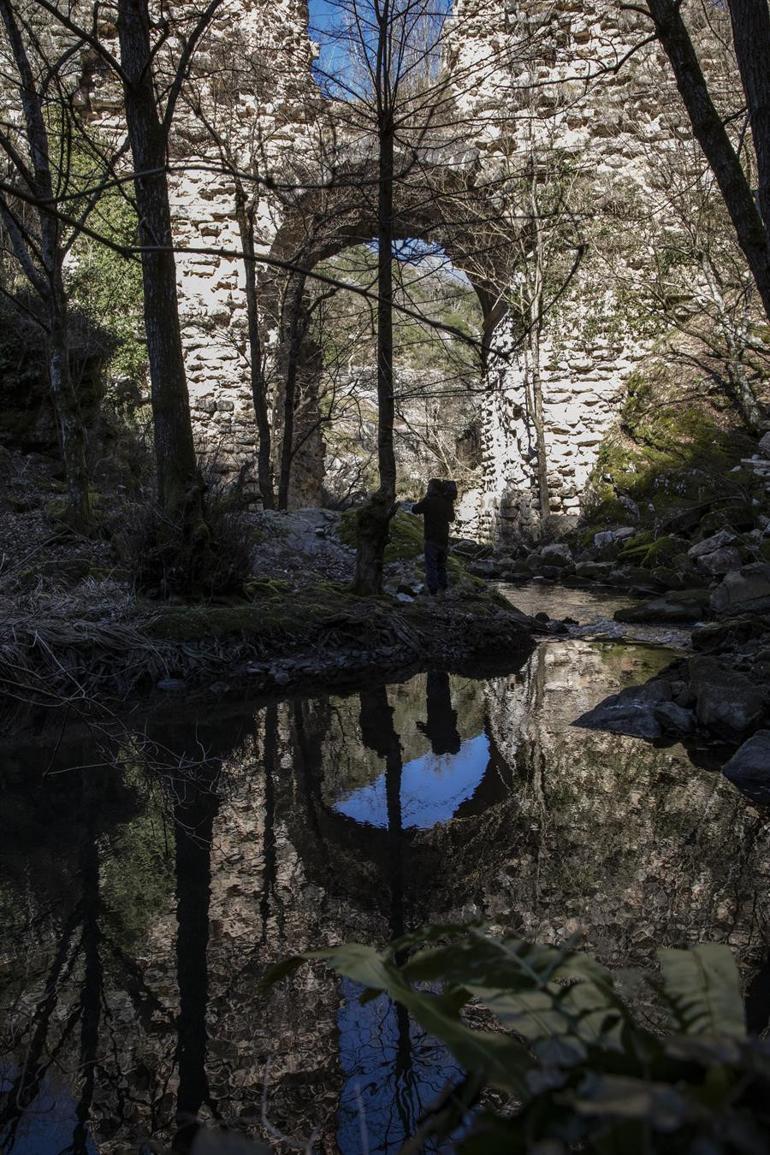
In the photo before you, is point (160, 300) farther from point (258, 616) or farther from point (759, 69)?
point (759, 69)

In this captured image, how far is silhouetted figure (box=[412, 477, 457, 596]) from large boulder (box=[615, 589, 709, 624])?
73.8 inches

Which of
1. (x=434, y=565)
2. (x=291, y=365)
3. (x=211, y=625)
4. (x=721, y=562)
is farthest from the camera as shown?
(x=291, y=365)

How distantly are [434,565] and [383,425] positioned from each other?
1.83 metres

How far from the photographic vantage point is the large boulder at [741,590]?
7.76 metres

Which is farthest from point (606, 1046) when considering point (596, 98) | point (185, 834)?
point (596, 98)

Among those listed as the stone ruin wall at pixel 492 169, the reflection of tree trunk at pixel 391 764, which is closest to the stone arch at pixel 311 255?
the stone ruin wall at pixel 492 169

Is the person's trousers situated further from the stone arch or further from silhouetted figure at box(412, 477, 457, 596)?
the stone arch

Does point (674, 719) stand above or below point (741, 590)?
below

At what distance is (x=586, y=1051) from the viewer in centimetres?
66

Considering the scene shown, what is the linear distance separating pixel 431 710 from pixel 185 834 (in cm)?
239

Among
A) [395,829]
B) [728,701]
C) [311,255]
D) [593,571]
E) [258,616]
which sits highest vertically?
[311,255]

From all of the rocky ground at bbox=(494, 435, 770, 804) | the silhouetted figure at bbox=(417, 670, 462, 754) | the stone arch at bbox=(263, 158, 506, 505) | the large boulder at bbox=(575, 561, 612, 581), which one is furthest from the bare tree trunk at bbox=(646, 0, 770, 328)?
the large boulder at bbox=(575, 561, 612, 581)

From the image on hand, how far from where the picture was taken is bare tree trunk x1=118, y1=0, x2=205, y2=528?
6719 mm

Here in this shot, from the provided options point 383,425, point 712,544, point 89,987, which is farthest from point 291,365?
point 89,987
